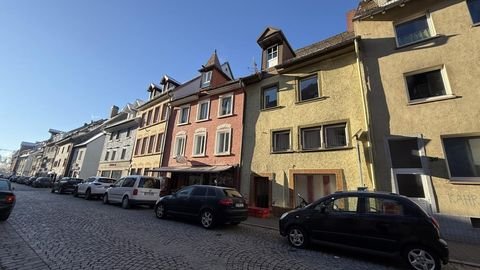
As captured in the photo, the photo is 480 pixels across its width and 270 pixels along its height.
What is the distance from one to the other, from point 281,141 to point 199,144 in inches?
298

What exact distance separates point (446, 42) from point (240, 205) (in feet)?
37.0

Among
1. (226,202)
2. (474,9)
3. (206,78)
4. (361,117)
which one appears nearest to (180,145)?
(206,78)

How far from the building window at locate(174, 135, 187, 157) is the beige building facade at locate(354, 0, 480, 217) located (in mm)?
14424

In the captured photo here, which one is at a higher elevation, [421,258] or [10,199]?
[10,199]

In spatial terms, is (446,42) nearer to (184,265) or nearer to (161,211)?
(184,265)

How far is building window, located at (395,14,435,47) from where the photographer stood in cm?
1048

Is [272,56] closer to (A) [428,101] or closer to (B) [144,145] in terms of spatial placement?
(A) [428,101]

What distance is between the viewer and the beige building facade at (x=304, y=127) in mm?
11203

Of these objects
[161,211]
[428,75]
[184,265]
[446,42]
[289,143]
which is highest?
[446,42]

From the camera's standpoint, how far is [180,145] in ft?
66.3

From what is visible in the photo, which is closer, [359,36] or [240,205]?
[240,205]

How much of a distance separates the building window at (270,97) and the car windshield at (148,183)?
8621mm

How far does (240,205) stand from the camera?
9.56 m

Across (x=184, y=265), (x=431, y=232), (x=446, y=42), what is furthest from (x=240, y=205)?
(x=446, y=42)
